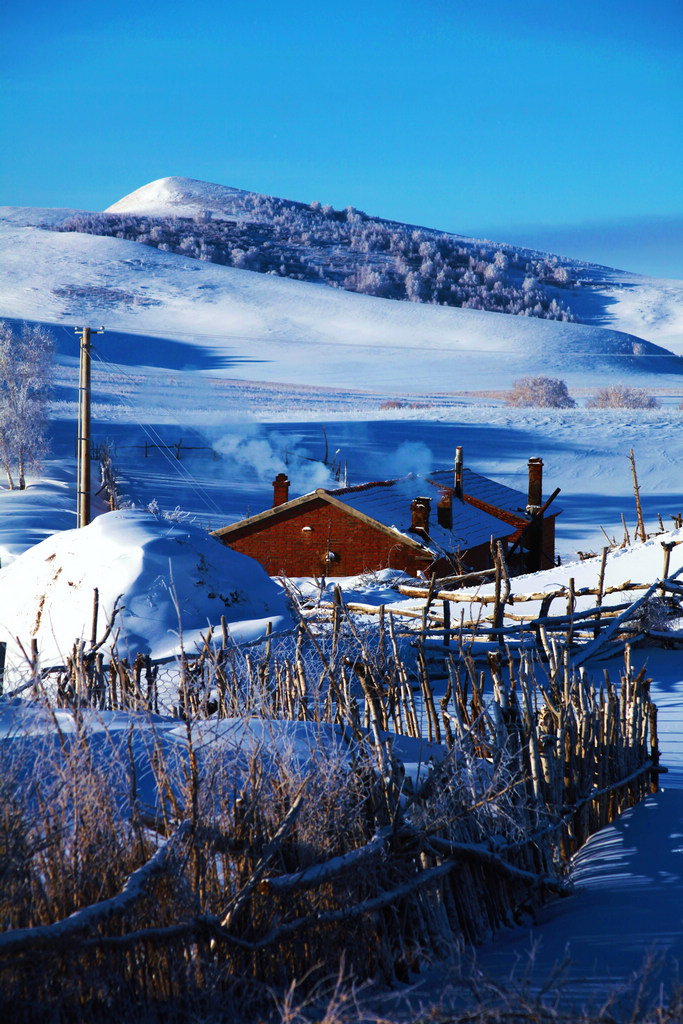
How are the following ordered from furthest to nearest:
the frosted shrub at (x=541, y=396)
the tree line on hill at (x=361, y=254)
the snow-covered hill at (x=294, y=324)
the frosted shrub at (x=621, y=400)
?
the tree line on hill at (x=361, y=254), the snow-covered hill at (x=294, y=324), the frosted shrub at (x=541, y=396), the frosted shrub at (x=621, y=400)

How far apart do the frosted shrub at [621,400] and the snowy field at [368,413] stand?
3.04 m

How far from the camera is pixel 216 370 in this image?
3649 inches

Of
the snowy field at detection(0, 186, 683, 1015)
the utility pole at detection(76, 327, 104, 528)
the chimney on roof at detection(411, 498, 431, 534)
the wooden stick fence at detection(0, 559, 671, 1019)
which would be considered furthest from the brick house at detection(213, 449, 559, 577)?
the wooden stick fence at detection(0, 559, 671, 1019)

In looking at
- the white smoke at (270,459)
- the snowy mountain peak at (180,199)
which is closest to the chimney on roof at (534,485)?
the white smoke at (270,459)

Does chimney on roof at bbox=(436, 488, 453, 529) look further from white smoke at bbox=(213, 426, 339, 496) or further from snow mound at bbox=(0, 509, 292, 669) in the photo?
white smoke at bbox=(213, 426, 339, 496)

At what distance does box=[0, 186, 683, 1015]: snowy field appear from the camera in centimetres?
480

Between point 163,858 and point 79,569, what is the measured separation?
7047mm

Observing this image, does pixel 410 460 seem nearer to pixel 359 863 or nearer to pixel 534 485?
pixel 534 485

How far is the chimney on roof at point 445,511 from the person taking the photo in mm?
23156

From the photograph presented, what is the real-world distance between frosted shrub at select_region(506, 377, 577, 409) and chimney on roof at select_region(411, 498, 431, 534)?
5362 cm

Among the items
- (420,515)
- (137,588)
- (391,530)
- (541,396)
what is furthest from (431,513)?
(541,396)

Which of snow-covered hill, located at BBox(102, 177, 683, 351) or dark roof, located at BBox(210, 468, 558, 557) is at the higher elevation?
snow-covered hill, located at BBox(102, 177, 683, 351)

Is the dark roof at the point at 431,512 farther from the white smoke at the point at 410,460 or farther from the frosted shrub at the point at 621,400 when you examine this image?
the frosted shrub at the point at 621,400

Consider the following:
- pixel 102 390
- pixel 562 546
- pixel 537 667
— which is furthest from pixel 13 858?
pixel 102 390
